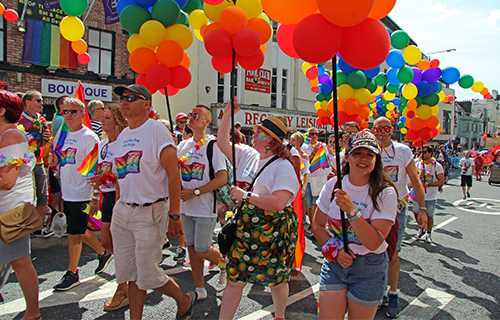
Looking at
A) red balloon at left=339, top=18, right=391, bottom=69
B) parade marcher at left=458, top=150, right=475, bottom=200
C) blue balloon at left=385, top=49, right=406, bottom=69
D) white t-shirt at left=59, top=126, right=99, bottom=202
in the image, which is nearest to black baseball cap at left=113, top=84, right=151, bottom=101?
white t-shirt at left=59, top=126, right=99, bottom=202

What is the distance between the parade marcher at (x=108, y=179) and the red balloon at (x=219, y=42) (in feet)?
4.64

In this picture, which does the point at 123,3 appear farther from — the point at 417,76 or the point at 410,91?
the point at 417,76

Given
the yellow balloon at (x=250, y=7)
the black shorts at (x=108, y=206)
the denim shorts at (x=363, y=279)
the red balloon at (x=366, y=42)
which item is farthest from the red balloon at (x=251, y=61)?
the denim shorts at (x=363, y=279)

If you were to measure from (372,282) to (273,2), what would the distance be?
7.03 feet

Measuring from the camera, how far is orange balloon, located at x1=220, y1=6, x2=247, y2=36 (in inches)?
122

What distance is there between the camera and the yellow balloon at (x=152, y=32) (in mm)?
3654

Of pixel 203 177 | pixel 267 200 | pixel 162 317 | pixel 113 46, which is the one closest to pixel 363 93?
pixel 203 177

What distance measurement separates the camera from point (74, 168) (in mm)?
3604

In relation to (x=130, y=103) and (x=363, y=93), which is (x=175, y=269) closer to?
(x=130, y=103)

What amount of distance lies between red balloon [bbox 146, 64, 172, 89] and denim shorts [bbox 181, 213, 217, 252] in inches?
62.5

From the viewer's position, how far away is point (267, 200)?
2428mm

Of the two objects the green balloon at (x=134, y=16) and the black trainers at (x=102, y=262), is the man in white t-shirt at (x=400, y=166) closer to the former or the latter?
the green balloon at (x=134, y=16)

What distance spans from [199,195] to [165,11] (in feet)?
7.17

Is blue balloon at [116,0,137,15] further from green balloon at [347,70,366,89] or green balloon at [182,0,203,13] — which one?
green balloon at [347,70,366,89]
